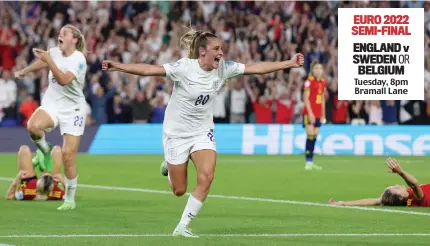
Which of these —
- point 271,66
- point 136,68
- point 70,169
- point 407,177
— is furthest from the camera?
point 70,169

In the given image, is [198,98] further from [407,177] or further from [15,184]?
[15,184]

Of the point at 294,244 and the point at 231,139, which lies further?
the point at 231,139

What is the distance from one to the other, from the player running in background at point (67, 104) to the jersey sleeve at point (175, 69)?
3.24 m

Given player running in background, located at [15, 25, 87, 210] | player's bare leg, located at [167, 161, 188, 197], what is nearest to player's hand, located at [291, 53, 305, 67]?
player's bare leg, located at [167, 161, 188, 197]

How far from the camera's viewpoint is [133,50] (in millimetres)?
31688

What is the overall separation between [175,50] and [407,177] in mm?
18081

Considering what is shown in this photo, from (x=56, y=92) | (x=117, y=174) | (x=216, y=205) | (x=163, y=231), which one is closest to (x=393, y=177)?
(x=117, y=174)

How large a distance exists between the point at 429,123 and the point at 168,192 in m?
14.6

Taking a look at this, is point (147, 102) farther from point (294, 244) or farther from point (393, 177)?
point (294, 244)

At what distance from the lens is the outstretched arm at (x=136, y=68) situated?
10901 mm

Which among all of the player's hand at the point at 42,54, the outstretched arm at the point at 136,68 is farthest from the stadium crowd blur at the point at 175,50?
the outstretched arm at the point at 136,68

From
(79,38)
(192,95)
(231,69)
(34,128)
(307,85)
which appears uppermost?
(79,38)

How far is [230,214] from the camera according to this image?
14.1 m

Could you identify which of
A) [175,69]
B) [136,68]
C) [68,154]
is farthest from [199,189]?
[68,154]
